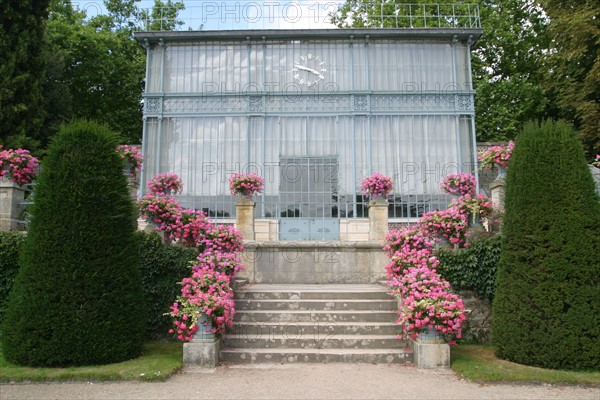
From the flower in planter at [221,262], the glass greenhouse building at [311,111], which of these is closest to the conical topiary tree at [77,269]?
the flower in planter at [221,262]

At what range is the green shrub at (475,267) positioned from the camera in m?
7.67

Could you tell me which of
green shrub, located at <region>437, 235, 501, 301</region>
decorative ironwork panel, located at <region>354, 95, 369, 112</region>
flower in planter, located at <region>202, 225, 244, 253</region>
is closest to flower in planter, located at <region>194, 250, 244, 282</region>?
flower in planter, located at <region>202, 225, 244, 253</region>

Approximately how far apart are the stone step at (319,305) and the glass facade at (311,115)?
6220 mm

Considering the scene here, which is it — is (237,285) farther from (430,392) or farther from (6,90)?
(6,90)

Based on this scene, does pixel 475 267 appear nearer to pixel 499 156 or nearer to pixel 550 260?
pixel 550 260

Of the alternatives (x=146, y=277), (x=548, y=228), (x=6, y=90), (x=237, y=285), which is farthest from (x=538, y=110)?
(x=6, y=90)

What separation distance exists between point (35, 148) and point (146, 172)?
320cm

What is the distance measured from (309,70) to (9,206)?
9.88 meters

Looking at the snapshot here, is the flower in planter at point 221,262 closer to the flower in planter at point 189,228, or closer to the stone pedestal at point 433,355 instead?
the flower in planter at point 189,228

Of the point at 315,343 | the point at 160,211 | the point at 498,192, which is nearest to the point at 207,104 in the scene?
the point at 160,211

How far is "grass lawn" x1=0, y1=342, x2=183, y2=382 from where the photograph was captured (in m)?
5.42

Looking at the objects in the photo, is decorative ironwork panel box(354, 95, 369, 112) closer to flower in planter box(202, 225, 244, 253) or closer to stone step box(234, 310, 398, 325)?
flower in planter box(202, 225, 244, 253)

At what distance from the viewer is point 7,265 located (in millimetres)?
7770

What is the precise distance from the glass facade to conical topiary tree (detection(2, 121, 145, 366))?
7541 mm
